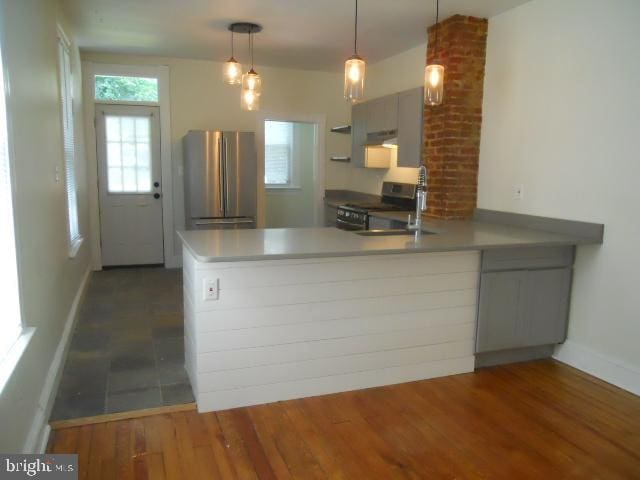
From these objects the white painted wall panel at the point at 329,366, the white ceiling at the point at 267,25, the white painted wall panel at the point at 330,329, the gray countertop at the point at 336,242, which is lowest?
the white painted wall panel at the point at 329,366

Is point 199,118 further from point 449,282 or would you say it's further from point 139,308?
point 449,282

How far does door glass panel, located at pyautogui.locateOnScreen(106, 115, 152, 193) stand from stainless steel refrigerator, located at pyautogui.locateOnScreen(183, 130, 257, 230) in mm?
665

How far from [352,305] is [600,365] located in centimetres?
175

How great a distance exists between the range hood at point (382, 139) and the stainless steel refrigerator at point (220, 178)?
A: 1359mm

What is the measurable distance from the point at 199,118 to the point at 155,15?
1.96m

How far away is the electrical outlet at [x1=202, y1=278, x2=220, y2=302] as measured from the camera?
8.76 feet

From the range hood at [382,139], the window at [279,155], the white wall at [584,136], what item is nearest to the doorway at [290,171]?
the window at [279,155]

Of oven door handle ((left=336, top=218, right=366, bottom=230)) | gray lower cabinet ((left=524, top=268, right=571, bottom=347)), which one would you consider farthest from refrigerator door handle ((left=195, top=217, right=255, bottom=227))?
gray lower cabinet ((left=524, top=268, right=571, bottom=347))

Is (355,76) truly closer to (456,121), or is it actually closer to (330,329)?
(330,329)

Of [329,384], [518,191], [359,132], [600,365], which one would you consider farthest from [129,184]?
[600,365]

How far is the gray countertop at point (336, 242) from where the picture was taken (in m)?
2.62

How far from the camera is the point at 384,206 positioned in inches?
214

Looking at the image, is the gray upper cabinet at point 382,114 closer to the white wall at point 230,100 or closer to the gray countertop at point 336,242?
the white wall at point 230,100

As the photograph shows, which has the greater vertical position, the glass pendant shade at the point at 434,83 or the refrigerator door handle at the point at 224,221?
the glass pendant shade at the point at 434,83
